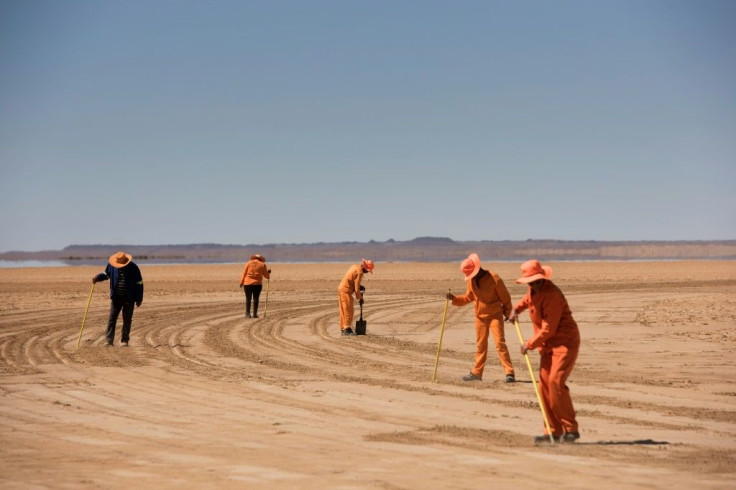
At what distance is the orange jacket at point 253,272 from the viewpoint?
26.0m

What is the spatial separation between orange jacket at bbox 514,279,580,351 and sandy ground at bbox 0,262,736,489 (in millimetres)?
1009

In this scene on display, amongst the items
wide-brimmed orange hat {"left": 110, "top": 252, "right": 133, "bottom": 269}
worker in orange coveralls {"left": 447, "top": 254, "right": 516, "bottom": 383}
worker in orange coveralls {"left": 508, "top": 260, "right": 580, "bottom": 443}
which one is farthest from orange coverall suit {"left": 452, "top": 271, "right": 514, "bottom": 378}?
wide-brimmed orange hat {"left": 110, "top": 252, "right": 133, "bottom": 269}

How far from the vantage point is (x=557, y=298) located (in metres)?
10.5

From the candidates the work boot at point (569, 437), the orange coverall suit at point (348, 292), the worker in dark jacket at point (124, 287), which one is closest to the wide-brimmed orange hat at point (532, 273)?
the work boot at point (569, 437)

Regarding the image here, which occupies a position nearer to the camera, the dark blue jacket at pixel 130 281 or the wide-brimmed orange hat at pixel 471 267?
the wide-brimmed orange hat at pixel 471 267

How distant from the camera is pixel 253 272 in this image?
85.6 feet

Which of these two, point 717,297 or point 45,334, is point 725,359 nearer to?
point 45,334

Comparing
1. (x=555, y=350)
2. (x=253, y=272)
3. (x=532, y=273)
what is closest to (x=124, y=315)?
(x=253, y=272)

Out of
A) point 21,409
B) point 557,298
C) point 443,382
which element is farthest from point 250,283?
point 557,298

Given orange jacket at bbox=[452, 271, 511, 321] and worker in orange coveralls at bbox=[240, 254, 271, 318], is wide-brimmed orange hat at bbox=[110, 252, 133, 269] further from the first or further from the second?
orange jacket at bbox=[452, 271, 511, 321]

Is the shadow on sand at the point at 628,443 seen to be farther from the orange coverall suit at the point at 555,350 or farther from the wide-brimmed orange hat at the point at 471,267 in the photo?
the wide-brimmed orange hat at the point at 471,267

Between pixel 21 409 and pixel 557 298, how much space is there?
662cm

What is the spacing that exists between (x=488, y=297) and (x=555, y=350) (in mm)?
4404

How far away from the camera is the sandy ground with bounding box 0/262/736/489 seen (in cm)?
904
